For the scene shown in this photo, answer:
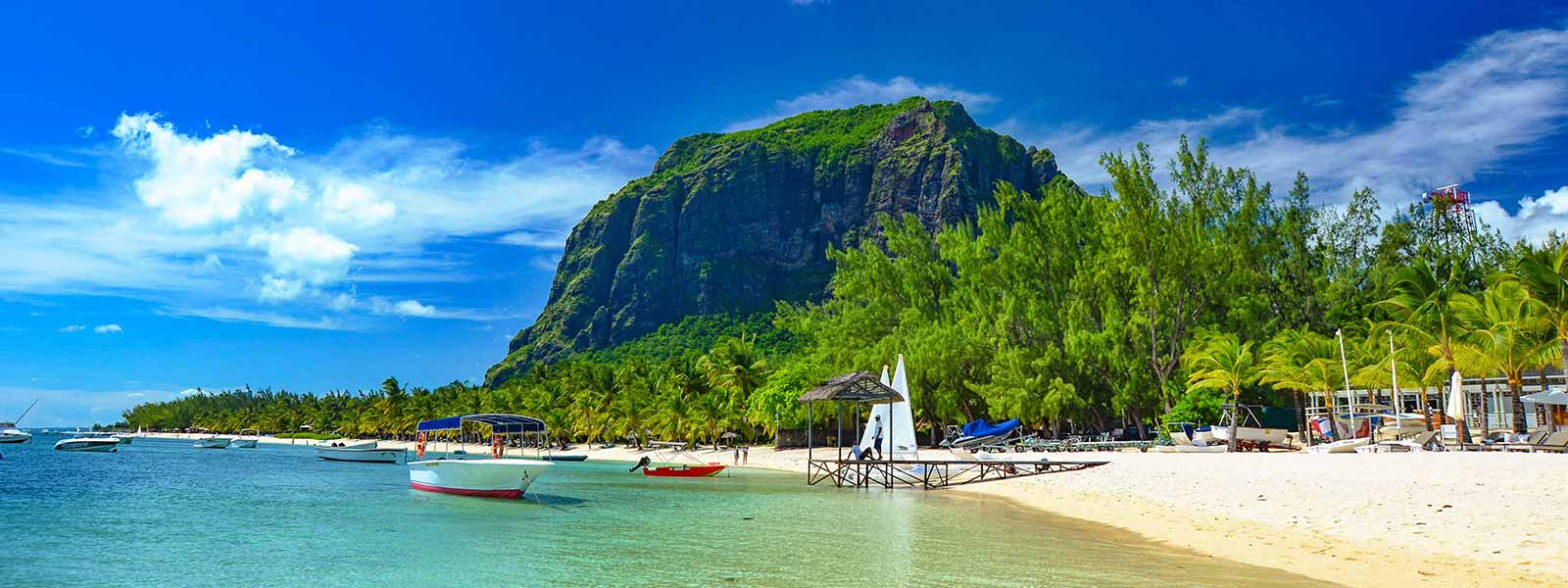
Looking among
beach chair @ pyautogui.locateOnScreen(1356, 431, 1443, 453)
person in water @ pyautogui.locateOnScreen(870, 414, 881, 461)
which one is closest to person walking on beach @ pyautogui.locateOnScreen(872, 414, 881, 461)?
person in water @ pyautogui.locateOnScreen(870, 414, 881, 461)

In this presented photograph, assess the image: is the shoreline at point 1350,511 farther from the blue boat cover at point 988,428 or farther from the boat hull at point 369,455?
the boat hull at point 369,455

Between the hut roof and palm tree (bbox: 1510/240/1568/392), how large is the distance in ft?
58.9

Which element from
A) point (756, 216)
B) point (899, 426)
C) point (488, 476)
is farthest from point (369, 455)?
point (756, 216)

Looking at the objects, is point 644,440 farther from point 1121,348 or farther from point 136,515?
point 136,515

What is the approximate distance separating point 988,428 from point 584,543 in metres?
25.4

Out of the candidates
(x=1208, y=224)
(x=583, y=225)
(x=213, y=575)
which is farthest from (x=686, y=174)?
(x=213, y=575)

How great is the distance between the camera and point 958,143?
476ft

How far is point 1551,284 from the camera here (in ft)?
83.6

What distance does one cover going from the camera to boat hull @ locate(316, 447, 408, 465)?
60.7 metres

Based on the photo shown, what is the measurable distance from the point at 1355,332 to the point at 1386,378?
10055 mm

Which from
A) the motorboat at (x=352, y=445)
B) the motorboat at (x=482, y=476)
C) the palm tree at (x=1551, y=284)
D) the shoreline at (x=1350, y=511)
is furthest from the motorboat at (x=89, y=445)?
the palm tree at (x=1551, y=284)

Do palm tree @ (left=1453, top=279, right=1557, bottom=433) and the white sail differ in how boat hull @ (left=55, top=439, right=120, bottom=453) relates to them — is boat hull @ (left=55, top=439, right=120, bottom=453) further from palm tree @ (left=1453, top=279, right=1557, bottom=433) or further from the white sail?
palm tree @ (left=1453, top=279, right=1557, bottom=433)

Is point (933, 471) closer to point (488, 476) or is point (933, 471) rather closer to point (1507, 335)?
point (488, 476)

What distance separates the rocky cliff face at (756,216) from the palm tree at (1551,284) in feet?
360
